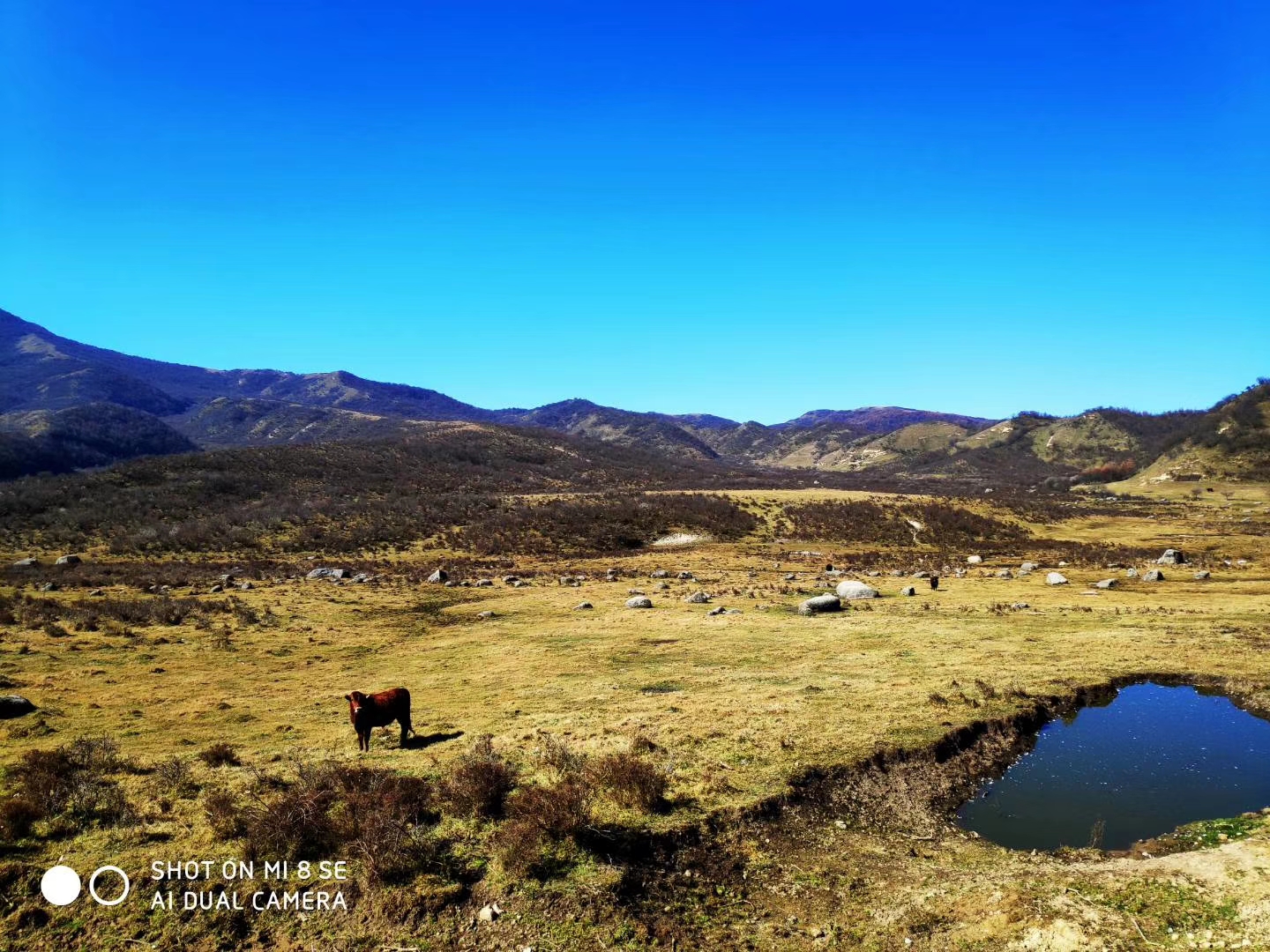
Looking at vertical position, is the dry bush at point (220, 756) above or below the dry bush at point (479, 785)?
below

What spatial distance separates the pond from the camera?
12.4 metres

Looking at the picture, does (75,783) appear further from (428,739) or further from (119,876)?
(428,739)

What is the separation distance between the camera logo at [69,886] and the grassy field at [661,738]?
19 centimetres

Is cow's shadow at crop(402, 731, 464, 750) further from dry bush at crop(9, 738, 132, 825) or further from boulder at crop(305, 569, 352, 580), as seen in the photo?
boulder at crop(305, 569, 352, 580)

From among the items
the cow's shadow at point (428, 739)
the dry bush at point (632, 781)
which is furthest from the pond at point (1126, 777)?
the cow's shadow at point (428, 739)

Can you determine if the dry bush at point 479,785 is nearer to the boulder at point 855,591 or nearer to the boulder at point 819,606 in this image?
the boulder at point 819,606

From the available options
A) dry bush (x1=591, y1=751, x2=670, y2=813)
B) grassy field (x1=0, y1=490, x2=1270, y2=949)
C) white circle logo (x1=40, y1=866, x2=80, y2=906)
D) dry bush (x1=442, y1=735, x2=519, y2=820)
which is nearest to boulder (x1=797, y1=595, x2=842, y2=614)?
grassy field (x1=0, y1=490, x2=1270, y2=949)

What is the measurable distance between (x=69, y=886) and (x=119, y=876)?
1.95 feet

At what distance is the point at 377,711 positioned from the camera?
15.4 metres

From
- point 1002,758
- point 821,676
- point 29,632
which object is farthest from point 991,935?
point 29,632

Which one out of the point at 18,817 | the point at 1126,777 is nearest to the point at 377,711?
the point at 18,817

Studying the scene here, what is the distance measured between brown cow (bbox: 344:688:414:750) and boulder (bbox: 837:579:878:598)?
1076 inches

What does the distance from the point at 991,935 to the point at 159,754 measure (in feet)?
56.5

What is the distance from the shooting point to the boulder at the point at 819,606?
32.3m
